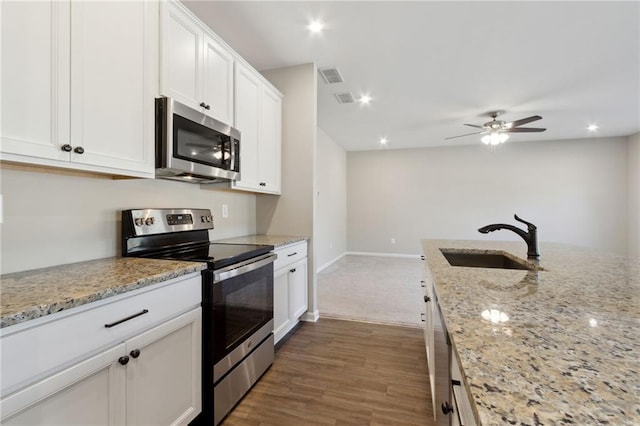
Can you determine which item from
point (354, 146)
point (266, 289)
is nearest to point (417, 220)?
point (354, 146)

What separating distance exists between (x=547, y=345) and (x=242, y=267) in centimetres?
146

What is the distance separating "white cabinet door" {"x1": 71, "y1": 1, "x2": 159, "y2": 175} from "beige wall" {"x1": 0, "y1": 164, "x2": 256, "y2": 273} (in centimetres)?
26

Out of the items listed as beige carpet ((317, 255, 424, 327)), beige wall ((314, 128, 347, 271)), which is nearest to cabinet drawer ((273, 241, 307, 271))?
beige carpet ((317, 255, 424, 327))

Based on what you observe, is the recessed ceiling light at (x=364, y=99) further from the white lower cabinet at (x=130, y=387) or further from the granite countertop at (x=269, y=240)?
the white lower cabinet at (x=130, y=387)

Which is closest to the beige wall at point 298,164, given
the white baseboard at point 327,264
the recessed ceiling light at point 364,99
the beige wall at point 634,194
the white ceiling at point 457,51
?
the white ceiling at point 457,51

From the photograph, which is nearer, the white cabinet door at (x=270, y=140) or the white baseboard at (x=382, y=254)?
the white cabinet door at (x=270, y=140)

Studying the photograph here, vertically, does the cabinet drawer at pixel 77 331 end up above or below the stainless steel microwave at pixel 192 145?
below

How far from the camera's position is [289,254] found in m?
2.54

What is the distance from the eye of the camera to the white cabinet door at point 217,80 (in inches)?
78.3

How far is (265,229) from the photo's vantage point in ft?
10.2

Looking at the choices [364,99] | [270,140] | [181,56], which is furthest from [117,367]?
[364,99]

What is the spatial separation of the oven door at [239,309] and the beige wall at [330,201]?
288 cm

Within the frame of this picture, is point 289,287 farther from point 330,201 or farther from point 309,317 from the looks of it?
point 330,201

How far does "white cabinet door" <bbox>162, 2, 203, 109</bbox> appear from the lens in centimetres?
166
